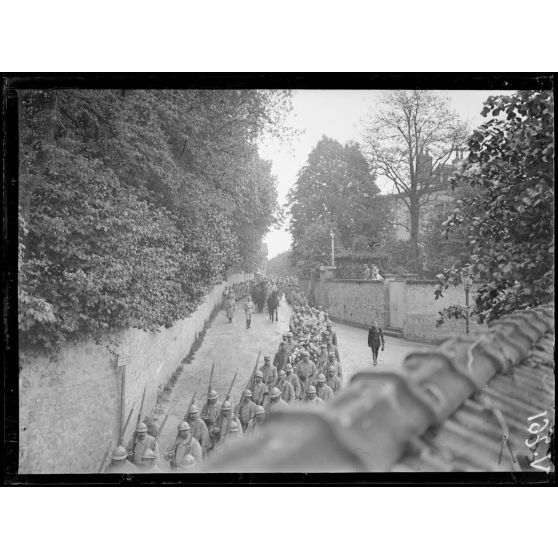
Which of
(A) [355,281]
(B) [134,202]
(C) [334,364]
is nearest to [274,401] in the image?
(C) [334,364]

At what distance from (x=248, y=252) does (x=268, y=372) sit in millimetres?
895

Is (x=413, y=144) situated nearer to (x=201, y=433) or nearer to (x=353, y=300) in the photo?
(x=353, y=300)

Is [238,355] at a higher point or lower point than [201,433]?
higher

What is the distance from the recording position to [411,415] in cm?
178

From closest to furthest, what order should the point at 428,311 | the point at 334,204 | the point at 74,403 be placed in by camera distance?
the point at 74,403 → the point at 428,311 → the point at 334,204

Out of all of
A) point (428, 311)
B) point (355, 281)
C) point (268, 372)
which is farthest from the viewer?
point (355, 281)

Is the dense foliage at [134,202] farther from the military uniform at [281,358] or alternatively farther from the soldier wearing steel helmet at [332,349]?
the soldier wearing steel helmet at [332,349]

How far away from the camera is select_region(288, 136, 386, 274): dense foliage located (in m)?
3.14

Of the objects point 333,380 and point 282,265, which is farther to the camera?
point 282,265

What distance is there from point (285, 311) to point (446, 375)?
4.70 ft

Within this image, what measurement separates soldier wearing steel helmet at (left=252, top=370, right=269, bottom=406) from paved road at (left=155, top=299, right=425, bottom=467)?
0.06 metres

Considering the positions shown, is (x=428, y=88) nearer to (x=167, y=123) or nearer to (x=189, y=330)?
(x=167, y=123)

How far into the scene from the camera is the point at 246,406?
116 inches

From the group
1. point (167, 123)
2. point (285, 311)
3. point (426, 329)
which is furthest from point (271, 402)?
point (167, 123)
